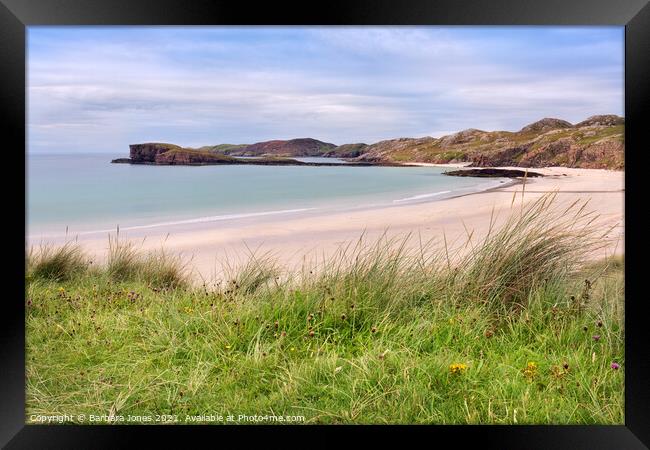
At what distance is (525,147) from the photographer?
11.6 feet

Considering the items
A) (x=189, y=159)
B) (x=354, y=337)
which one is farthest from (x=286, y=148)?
(x=354, y=337)

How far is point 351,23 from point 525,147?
1.58 meters

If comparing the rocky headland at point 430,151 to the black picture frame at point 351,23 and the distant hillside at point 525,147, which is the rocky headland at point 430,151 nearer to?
→ the distant hillside at point 525,147

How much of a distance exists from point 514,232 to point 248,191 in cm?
179

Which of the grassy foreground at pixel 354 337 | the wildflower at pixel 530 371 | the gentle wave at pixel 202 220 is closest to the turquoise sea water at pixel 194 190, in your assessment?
the gentle wave at pixel 202 220

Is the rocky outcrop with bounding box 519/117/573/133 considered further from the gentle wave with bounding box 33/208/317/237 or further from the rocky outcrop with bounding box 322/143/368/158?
the gentle wave with bounding box 33/208/317/237

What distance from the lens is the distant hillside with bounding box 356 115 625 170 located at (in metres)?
3.21

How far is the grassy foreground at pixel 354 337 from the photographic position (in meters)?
2.61

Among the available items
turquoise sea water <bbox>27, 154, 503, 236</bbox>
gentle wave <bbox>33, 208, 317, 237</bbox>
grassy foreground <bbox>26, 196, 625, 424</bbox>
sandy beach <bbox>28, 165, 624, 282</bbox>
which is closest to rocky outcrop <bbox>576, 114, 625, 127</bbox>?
sandy beach <bbox>28, 165, 624, 282</bbox>

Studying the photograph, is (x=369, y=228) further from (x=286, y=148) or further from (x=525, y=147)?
(x=525, y=147)

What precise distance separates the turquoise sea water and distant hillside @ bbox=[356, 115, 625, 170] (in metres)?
0.13

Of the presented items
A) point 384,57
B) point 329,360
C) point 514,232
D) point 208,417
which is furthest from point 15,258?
point 514,232

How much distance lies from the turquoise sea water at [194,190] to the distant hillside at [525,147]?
0.41ft

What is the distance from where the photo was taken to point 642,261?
2.58 m
